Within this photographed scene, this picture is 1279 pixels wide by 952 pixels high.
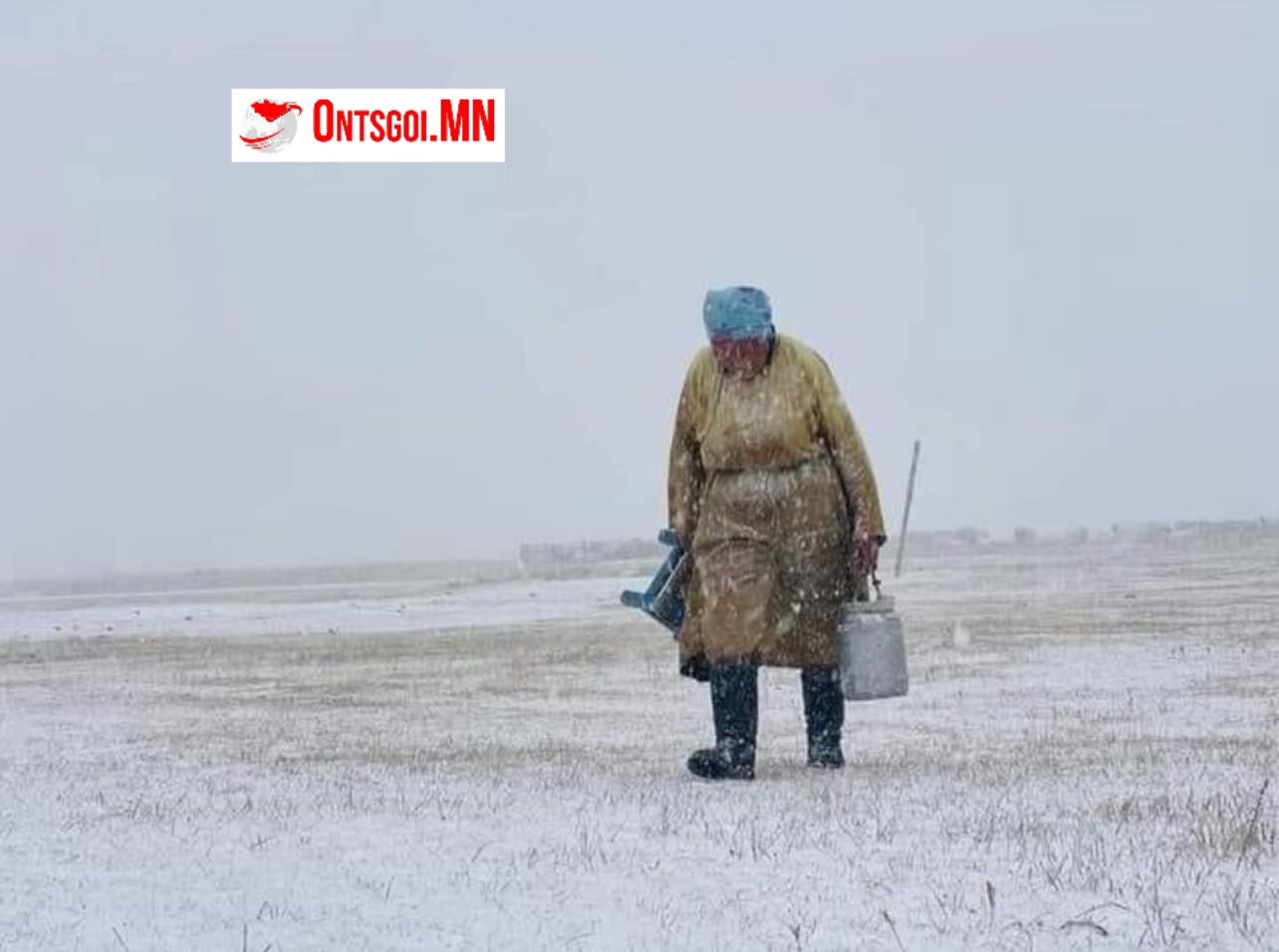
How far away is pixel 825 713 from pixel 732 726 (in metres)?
0.58

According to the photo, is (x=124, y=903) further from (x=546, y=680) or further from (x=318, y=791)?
(x=546, y=680)

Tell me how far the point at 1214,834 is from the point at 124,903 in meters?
3.24

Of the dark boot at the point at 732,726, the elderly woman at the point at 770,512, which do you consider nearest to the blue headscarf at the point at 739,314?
the elderly woman at the point at 770,512

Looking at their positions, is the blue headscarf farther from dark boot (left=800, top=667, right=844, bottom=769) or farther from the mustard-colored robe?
dark boot (left=800, top=667, right=844, bottom=769)

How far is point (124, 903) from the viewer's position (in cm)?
518

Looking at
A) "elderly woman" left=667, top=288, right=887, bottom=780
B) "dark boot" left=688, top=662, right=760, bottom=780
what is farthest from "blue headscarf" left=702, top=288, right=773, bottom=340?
"dark boot" left=688, top=662, right=760, bottom=780

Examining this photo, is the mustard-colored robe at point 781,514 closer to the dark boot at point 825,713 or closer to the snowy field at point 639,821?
the dark boot at point 825,713

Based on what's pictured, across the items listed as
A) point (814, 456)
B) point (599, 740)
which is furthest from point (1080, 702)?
point (814, 456)

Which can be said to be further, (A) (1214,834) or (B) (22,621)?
(B) (22,621)

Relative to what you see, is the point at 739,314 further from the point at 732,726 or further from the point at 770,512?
the point at 732,726

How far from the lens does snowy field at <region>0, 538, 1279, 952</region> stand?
4.74 meters

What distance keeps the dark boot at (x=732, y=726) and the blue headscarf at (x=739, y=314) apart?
1443mm

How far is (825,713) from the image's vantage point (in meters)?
8.37

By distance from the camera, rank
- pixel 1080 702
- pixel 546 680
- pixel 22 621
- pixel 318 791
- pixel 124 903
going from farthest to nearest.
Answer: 1. pixel 22 621
2. pixel 546 680
3. pixel 1080 702
4. pixel 318 791
5. pixel 124 903
